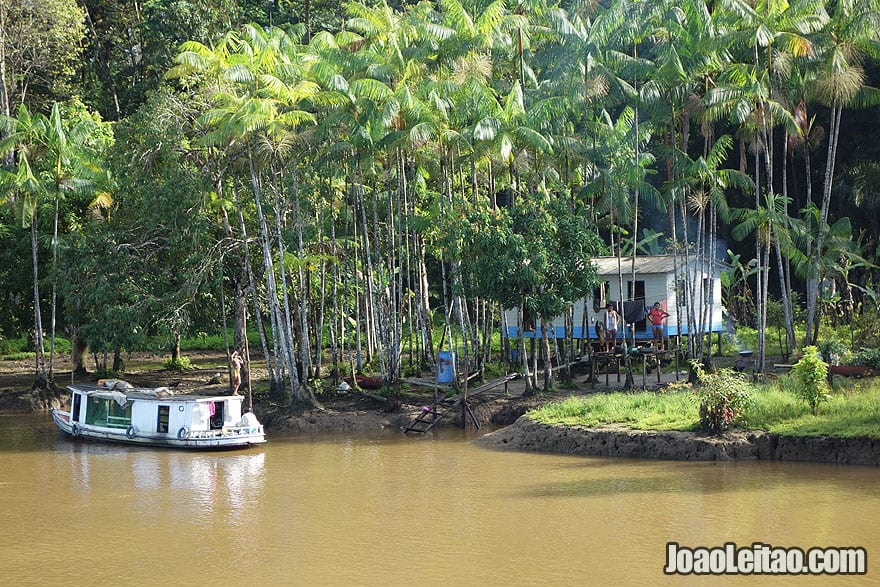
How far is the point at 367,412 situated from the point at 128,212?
36.1 ft

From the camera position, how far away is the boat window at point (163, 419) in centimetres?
2595

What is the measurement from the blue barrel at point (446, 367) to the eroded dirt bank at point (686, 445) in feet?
19.6

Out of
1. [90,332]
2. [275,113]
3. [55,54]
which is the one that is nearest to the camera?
[275,113]

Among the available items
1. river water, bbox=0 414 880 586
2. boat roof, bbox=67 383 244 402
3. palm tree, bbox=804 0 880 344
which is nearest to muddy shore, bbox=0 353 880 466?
river water, bbox=0 414 880 586

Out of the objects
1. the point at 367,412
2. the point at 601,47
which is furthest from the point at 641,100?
the point at 367,412

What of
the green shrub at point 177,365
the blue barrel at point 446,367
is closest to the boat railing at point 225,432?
the blue barrel at point 446,367

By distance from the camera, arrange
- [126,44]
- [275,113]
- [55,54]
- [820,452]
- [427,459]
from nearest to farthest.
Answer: [820,452] < [427,459] < [275,113] < [55,54] < [126,44]

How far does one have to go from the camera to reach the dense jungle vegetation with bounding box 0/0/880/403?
27406 millimetres

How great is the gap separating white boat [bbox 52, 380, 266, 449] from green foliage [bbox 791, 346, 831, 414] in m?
12.7

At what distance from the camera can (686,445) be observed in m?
21.2

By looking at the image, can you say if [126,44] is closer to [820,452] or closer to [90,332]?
[90,332]

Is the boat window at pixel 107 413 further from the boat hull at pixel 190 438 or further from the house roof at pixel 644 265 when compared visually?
the house roof at pixel 644 265

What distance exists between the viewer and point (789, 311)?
29359 mm

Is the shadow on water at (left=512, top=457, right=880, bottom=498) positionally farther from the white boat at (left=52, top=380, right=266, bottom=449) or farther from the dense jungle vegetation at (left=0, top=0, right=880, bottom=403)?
the white boat at (left=52, top=380, right=266, bottom=449)
